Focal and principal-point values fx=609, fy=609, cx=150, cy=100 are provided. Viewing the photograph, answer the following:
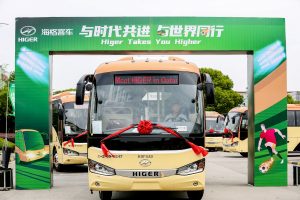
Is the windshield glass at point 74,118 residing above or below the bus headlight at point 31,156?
above

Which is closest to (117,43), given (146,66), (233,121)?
(146,66)

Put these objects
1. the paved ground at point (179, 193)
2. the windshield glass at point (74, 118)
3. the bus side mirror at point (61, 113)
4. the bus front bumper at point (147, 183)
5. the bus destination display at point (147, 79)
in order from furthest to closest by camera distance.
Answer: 1. the bus side mirror at point (61, 113)
2. the windshield glass at point (74, 118)
3. the paved ground at point (179, 193)
4. the bus destination display at point (147, 79)
5. the bus front bumper at point (147, 183)

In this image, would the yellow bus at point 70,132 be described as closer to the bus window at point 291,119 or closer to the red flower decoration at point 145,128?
the red flower decoration at point 145,128

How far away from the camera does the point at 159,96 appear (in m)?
11.7

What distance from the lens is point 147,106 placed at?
38.0ft

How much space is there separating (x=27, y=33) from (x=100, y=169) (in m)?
4.95

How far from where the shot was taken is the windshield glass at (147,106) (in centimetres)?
1150

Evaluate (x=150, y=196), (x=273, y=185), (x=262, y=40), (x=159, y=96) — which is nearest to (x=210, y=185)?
(x=273, y=185)

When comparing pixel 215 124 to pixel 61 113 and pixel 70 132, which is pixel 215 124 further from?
pixel 70 132

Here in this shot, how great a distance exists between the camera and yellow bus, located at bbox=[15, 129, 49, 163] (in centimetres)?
1499

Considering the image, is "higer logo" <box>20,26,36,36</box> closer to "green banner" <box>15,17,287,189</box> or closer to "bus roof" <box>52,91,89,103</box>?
"green banner" <box>15,17,287,189</box>

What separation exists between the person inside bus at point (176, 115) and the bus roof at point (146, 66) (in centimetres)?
85

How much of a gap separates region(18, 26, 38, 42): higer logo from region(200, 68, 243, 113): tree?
57.9 metres

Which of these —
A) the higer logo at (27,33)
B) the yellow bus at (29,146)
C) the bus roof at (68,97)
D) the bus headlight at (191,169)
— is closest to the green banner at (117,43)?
the higer logo at (27,33)
